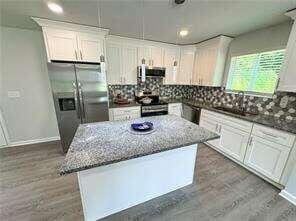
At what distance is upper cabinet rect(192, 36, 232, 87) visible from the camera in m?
3.08

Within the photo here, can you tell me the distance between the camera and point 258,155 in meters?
2.24

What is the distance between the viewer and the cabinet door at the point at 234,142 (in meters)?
2.44

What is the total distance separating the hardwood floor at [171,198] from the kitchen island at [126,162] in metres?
0.20

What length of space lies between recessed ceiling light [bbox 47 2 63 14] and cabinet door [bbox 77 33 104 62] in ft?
1.94

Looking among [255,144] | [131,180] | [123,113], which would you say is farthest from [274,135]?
[123,113]

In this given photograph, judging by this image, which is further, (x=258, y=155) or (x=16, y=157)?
(x=16, y=157)

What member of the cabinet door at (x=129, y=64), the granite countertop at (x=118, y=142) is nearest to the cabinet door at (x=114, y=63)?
the cabinet door at (x=129, y=64)

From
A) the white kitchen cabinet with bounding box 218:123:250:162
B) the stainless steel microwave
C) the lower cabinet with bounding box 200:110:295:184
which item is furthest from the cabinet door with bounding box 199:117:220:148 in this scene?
the stainless steel microwave

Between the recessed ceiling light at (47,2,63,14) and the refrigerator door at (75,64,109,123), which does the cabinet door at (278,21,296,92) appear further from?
the recessed ceiling light at (47,2,63,14)

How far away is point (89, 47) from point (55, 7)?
2.72 feet

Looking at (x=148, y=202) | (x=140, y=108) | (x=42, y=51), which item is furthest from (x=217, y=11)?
(x=42, y=51)

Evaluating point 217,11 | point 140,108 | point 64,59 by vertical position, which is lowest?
point 140,108

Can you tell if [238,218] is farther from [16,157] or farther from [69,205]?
[16,157]

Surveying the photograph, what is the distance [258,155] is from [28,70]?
481 centimetres
